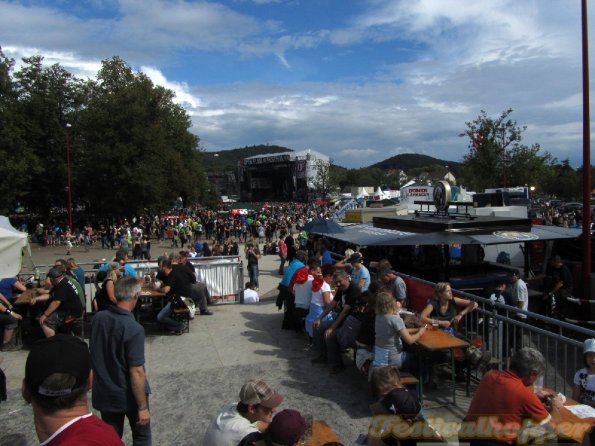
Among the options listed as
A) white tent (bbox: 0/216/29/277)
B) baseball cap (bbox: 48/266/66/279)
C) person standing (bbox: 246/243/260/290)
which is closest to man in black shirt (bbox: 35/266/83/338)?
baseball cap (bbox: 48/266/66/279)

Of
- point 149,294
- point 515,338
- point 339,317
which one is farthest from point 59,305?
point 515,338

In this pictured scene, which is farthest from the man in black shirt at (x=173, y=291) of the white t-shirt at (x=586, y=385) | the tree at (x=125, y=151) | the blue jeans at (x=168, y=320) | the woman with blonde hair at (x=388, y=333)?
the tree at (x=125, y=151)

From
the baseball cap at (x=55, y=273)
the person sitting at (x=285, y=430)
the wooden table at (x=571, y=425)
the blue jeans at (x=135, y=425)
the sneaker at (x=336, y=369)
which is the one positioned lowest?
the sneaker at (x=336, y=369)

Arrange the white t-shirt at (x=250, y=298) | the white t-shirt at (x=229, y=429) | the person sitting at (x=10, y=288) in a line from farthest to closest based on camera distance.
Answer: the white t-shirt at (x=250, y=298) → the person sitting at (x=10, y=288) → the white t-shirt at (x=229, y=429)

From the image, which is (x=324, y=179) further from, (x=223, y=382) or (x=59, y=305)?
(x=223, y=382)

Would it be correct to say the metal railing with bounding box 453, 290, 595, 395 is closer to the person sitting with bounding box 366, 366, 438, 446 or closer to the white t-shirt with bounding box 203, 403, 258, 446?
the person sitting with bounding box 366, 366, 438, 446

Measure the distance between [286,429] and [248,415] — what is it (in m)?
0.50

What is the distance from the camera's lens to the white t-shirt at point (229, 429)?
308 centimetres

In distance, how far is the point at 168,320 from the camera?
839 centimetres

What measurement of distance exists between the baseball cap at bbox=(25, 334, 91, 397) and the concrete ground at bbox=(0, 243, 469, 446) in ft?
9.85

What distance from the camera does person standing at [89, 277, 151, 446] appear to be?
3754 millimetres

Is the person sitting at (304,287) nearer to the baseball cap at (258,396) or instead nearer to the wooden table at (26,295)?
the wooden table at (26,295)

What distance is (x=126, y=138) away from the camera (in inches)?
1591

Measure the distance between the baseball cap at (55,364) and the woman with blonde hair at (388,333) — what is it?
11.8 ft
